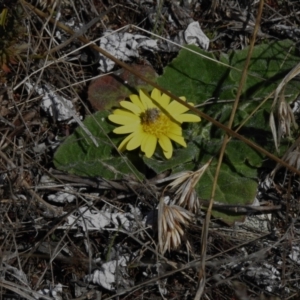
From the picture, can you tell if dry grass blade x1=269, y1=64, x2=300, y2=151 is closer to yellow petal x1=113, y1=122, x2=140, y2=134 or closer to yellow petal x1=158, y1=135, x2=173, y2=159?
yellow petal x1=158, y1=135, x2=173, y2=159

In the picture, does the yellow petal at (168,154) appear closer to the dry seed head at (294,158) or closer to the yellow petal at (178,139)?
the yellow petal at (178,139)

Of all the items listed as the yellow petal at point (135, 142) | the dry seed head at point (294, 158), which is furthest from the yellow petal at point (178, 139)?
the dry seed head at point (294, 158)

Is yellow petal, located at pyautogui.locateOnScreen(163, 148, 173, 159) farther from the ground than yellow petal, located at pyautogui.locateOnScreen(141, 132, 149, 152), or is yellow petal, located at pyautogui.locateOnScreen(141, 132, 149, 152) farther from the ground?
yellow petal, located at pyautogui.locateOnScreen(141, 132, 149, 152)

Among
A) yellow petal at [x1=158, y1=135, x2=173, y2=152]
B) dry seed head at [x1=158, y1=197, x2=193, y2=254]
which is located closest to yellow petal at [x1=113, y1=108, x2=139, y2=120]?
yellow petal at [x1=158, y1=135, x2=173, y2=152]

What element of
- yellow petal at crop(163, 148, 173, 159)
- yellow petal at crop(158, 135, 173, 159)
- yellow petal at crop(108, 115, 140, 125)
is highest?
yellow petal at crop(108, 115, 140, 125)

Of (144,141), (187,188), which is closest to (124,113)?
(144,141)

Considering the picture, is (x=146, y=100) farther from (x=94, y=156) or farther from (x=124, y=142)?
(x=94, y=156)

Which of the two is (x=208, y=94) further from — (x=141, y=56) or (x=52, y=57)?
(x=52, y=57)

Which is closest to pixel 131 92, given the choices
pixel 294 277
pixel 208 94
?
pixel 208 94
